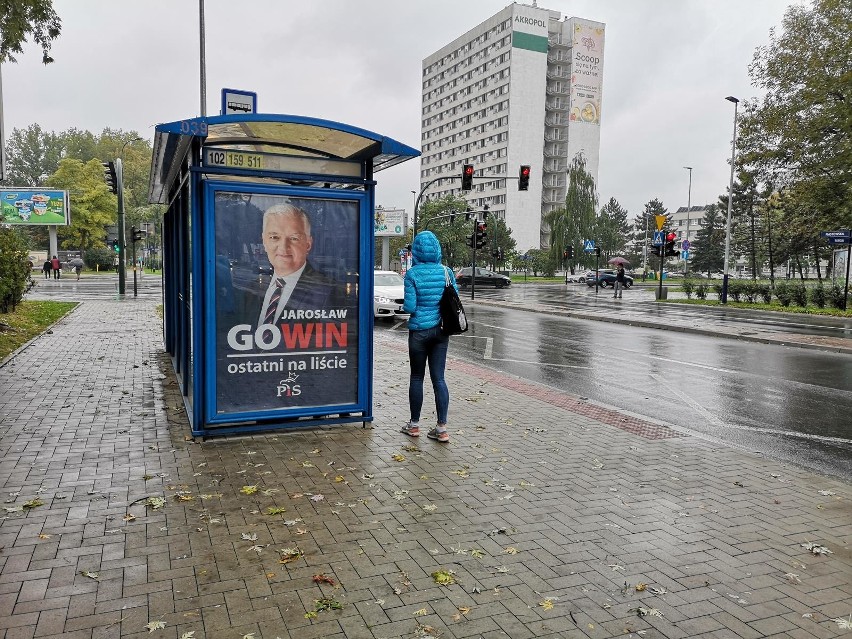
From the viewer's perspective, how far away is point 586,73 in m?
109

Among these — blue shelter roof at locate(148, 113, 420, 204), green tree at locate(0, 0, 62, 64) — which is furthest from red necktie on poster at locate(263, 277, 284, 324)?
green tree at locate(0, 0, 62, 64)

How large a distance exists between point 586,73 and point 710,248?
38214mm

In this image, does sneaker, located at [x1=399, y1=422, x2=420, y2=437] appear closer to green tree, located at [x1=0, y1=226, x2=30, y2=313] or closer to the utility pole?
green tree, located at [x1=0, y1=226, x2=30, y2=313]

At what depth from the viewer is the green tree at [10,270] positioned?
15.9 metres

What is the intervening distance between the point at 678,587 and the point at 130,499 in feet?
12.0

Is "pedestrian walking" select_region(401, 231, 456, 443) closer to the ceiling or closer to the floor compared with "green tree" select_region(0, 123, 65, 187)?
closer to the floor

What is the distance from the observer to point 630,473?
5516 millimetres

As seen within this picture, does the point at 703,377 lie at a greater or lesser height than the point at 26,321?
lesser

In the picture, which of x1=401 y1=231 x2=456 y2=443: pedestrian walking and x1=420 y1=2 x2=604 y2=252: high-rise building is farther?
x1=420 y1=2 x2=604 y2=252: high-rise building

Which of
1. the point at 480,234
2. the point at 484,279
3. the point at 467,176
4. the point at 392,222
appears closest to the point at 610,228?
the point at 392,222

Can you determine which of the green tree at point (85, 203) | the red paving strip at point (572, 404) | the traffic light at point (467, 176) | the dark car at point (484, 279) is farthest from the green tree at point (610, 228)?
the red paving strip at point (572, 404)

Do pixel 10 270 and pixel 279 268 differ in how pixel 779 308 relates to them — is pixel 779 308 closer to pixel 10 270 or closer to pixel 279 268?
pixel 279 268

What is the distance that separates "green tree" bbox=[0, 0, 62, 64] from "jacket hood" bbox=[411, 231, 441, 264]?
7654mm

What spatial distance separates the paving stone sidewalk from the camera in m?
3.19
